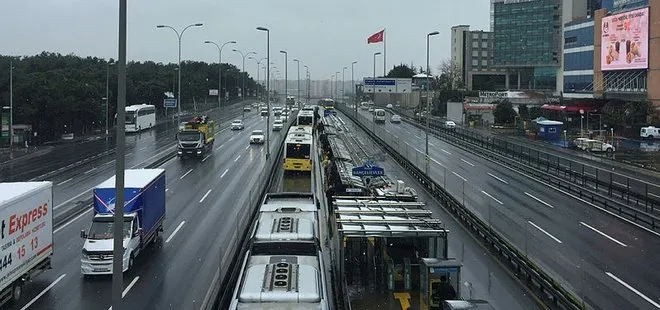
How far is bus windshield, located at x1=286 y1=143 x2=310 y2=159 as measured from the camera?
3788cm

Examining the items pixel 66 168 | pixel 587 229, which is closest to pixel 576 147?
pixel 587 229

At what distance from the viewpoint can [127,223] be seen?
19031 millimetres

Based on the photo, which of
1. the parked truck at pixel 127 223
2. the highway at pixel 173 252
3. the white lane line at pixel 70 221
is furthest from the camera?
the white lane line at pixel 70 221

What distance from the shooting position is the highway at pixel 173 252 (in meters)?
16.3

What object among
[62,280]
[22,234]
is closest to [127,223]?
[62,280]

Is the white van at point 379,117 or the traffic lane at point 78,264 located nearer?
the traffic lane at point 78,264

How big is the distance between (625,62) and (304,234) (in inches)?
2580

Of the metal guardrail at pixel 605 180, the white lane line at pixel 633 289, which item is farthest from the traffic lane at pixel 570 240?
the metal guardrail at pixel 605 180

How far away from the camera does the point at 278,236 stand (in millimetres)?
15547

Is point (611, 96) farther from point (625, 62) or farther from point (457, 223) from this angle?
point (457, 223)

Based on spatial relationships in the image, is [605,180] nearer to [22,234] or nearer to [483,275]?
[483,275]

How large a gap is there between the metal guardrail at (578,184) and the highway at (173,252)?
50.8 feet

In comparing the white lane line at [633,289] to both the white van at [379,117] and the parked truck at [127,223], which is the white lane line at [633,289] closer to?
the parked truck at [127,223]

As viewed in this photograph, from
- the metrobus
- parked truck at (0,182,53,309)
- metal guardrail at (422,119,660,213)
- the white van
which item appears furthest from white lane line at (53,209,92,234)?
the white van
